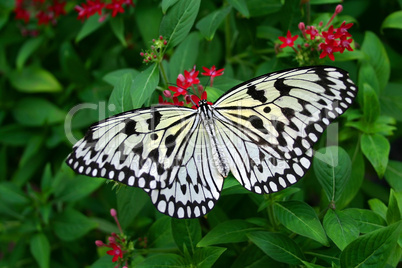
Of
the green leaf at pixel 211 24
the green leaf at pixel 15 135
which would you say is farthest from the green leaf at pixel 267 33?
the green leaf at pixel 15 135

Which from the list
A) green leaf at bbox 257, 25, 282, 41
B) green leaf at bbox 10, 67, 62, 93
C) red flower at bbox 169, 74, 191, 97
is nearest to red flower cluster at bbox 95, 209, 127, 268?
red flower at bbox 169, 74, 191, 97

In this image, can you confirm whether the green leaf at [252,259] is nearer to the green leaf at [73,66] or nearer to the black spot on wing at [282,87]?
the black spot on wing at [282,87]

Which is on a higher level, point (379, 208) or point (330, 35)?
point (330, 35)

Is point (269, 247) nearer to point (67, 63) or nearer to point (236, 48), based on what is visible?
point (236, 48)

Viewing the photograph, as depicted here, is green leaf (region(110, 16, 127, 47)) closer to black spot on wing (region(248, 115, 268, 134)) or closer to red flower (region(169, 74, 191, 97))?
red flower (region(169, 74, 191, 97))

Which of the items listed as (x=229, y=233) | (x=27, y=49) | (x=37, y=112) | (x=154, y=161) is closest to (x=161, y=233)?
(x=229, y=233)

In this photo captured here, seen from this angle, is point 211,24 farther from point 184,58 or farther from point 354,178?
point 354,178

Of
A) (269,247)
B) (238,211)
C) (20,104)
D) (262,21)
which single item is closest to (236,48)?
(262,21)
